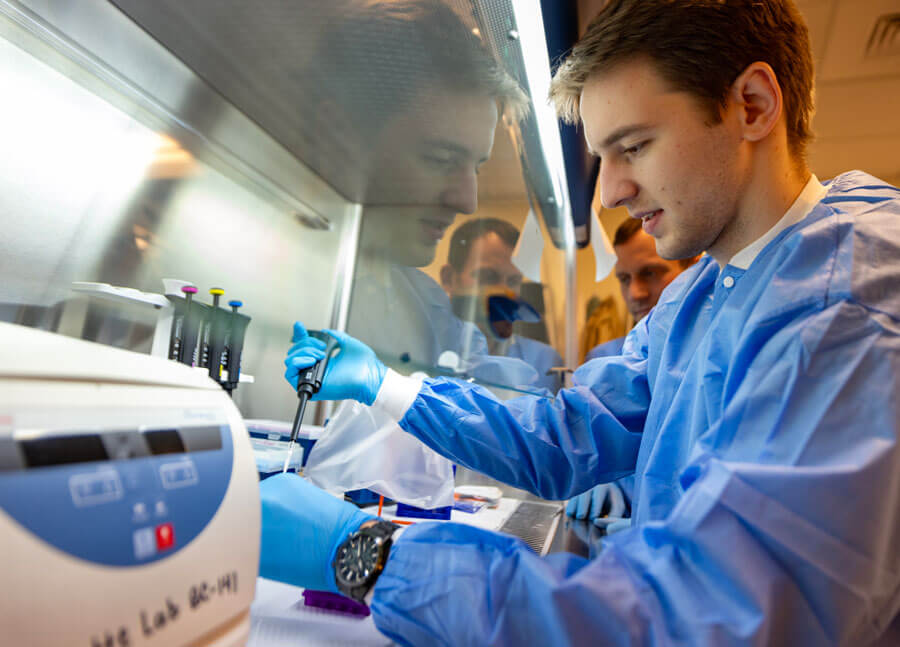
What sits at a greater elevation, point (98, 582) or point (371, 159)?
point (371, 159)

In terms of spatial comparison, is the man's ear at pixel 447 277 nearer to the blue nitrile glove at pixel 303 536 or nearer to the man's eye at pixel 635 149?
the man's eye at pixel 635 149

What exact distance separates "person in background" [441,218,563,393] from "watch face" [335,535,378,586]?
134 centimetres

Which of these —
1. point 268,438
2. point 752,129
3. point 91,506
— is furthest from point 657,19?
point 268,438

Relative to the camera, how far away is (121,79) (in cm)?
99

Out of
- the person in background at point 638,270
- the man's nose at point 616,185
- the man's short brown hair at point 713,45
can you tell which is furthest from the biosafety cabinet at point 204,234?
the person in background at point 638,270

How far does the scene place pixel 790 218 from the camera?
2.85ft

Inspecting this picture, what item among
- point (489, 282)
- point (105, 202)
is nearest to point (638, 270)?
point (489, 282)

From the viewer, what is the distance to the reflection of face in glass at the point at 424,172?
148cm

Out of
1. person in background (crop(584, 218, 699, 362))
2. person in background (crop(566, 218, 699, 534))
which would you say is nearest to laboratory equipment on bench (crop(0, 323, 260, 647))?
person in background (crop(566, 218, 699, 534))

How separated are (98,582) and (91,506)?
52 mm

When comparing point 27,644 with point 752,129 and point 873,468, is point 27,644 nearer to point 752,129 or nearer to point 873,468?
point 873,468

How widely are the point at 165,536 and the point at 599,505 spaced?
157 cm

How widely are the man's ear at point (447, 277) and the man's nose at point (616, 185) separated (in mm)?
967

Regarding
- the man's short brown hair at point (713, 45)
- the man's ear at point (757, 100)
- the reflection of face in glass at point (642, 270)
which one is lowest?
the man's ear at point (757, 100)
